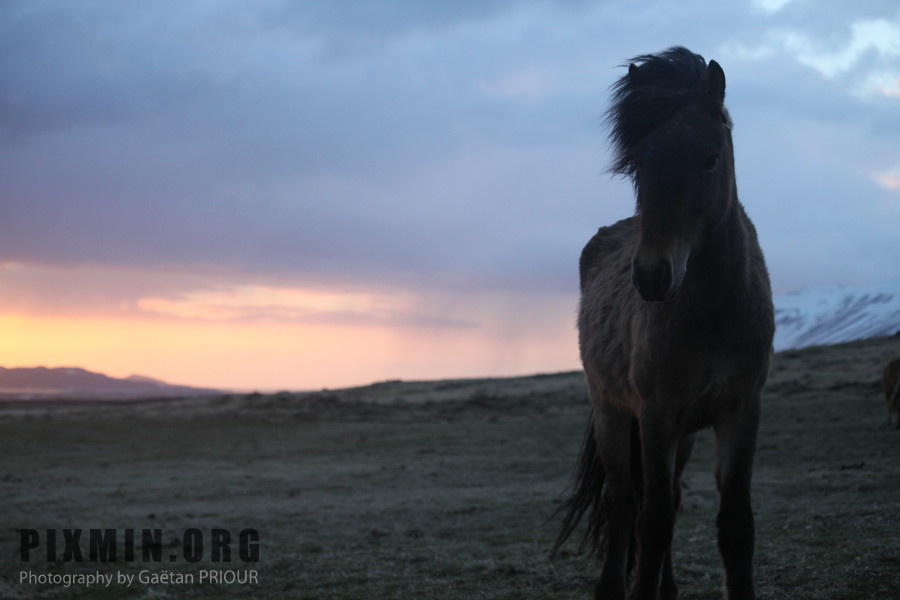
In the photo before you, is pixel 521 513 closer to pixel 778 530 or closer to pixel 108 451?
pixel 778 530

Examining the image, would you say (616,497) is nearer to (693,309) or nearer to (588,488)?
(588,488)

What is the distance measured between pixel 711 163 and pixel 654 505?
1.61 meters

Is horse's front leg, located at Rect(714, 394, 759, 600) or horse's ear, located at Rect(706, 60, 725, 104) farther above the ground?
horse's ear, located at Rect(706, 60, 725, 104)

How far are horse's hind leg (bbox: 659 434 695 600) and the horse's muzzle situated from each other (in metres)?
1.68

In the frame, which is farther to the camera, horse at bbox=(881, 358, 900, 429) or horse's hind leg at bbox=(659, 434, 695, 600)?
horse at bbox=(881, 358, 900, 429)

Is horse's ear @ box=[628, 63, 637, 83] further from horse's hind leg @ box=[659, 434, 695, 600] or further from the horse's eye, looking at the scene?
horse's hind leg @ box=[659, 434, 695, 600]

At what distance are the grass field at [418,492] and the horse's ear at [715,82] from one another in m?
2.76

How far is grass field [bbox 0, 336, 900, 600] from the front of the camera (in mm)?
5566

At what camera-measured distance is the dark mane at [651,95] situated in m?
3.59

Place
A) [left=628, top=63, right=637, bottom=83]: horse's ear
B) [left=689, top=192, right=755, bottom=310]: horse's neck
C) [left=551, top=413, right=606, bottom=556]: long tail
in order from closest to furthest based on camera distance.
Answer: [left=689, top=192, right=755, bottom=310]: horse's neck
[left=628, top=63, right=637, bottom=83]: horse's ear
[left=551, top=413, right=606, bottom=556]: long tail

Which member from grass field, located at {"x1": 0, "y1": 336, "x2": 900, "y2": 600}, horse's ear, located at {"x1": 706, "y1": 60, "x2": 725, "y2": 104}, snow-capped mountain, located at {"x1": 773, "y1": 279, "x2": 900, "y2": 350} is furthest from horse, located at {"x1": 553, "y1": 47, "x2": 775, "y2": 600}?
snow-capped mountain, located at {"x1": 773, "y1": 279, "x2": 900, "y2": 350}

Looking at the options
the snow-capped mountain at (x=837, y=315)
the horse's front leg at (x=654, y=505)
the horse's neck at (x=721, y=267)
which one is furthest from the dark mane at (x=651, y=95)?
the snow-capped mountain at (x=837, y=315)

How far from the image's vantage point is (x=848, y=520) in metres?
6.28

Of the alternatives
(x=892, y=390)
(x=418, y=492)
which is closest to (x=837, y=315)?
(x=892, y=390)
